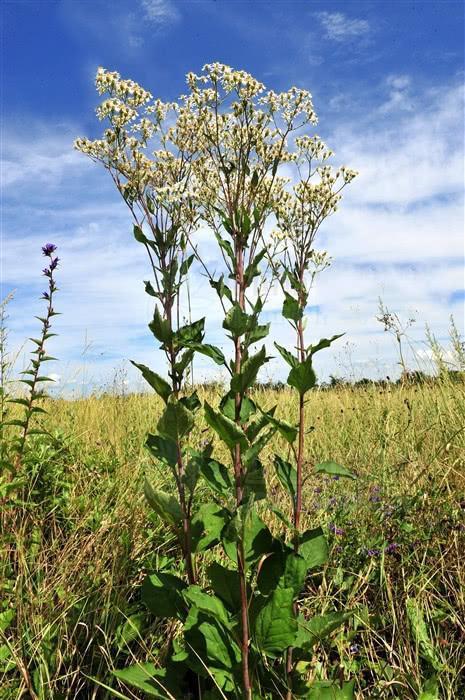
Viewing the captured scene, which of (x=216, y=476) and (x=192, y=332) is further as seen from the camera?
(x=192, y=332)

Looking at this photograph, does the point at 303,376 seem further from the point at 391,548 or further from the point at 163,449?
the point at 391,548

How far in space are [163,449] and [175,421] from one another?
0.15 meters

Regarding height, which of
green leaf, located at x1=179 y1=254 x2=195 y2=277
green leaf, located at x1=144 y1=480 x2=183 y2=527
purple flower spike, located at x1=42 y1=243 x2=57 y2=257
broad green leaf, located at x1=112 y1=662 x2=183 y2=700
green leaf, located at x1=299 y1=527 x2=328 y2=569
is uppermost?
purple flower spike, located at x1=42 y1=243 x2=57 y2=257

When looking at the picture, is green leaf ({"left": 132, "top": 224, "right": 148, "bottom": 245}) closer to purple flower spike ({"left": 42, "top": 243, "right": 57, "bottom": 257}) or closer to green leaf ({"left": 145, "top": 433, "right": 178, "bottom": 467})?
green leaf ({"left": 145, "top": 433, "right": 178, "bottom": 467})

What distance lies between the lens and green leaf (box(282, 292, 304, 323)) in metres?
1.70

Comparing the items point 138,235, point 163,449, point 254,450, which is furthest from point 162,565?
point 138,235

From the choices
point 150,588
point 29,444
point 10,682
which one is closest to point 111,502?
point 29,444

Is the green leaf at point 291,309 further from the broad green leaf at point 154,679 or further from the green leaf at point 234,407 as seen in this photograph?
the broad green leaf at point 154,679

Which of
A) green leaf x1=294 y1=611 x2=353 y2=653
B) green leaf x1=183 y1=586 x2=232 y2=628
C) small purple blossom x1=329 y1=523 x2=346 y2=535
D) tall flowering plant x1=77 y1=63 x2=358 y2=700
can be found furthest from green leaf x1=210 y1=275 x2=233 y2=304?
small purple blossom x1=329 y1=523 x2=346 y2=535

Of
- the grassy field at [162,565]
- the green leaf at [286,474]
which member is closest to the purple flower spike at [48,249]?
the grassy field at [162,565]

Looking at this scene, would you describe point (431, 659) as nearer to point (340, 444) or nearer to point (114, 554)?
point (114, 554)

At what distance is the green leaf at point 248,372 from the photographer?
144 centimetres

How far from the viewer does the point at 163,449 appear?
167 cm

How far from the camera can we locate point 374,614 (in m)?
2.35
